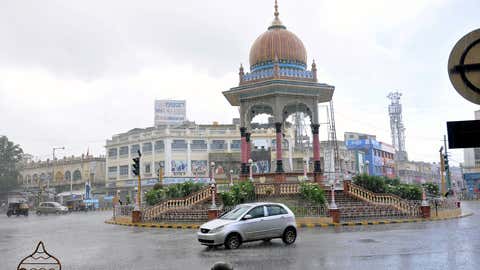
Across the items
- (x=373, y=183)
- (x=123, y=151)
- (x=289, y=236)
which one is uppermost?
(x=123, y=151)

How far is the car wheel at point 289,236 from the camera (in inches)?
577

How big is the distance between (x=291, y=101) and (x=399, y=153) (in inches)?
3358

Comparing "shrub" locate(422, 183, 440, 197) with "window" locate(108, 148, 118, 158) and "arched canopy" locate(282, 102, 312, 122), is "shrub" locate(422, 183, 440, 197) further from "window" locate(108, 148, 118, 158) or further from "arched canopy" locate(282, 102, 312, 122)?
"window" locate(108, 148, 118, 158)

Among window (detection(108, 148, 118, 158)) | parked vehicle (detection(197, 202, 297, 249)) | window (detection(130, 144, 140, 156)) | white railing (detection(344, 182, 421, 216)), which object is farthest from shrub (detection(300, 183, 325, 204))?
window (detection(108, 148, 118, 158))

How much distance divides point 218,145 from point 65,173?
31.4m

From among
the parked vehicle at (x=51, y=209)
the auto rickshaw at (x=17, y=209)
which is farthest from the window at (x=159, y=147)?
the auto rickshaw at (x=17, y=209)

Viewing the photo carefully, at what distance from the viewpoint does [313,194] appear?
24547 mm

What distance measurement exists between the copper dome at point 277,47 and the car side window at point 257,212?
17959mm

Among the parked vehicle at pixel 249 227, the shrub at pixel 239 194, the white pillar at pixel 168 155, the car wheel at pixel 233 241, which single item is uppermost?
the white pillar at pixel 168 155

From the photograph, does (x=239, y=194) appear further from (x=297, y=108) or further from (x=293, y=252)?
(x=293, y=252)

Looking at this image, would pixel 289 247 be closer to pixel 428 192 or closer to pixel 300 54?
pixel 300 54

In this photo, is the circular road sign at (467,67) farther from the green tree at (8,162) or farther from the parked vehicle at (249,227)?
the green tree at (8,162)

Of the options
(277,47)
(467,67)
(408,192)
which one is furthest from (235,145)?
(467,67)

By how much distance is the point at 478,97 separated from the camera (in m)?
3.44
